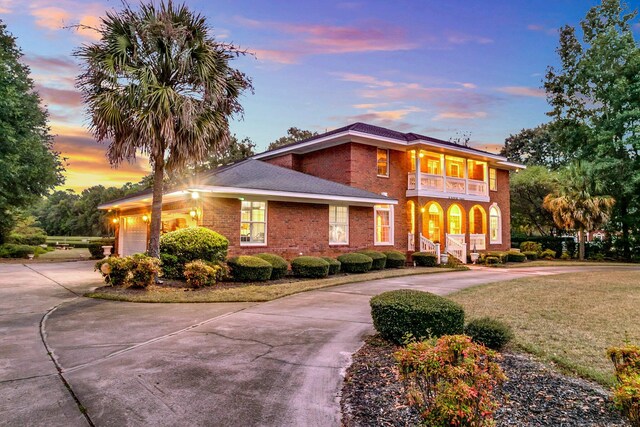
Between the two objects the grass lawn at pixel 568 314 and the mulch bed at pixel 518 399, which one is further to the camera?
the grass lawn at pixel 568 314

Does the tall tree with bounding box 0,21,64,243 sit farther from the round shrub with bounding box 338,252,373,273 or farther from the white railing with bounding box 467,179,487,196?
the white railing with bounding box 467,179,487,196

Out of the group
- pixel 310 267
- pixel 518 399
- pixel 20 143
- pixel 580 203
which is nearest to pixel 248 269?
pixel 310 267

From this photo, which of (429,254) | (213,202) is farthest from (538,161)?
(213,202)

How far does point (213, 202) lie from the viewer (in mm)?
14273

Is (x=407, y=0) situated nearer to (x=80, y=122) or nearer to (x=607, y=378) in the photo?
(x=80, y=122)

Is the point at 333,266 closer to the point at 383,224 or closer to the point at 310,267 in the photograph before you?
the point at 310,267

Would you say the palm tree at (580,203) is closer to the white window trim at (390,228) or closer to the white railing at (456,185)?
the white railing at (456,185)

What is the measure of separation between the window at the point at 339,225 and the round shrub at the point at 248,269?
5.07 meters

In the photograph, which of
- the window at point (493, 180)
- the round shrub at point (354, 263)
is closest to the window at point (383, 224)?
the round shrub at point (354, 263)

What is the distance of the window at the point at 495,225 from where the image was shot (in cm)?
2670

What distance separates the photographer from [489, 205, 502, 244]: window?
87.6ft

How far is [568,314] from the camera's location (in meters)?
8.14

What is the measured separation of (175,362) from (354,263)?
37.2ft

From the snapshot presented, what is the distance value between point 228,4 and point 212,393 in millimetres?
12498
